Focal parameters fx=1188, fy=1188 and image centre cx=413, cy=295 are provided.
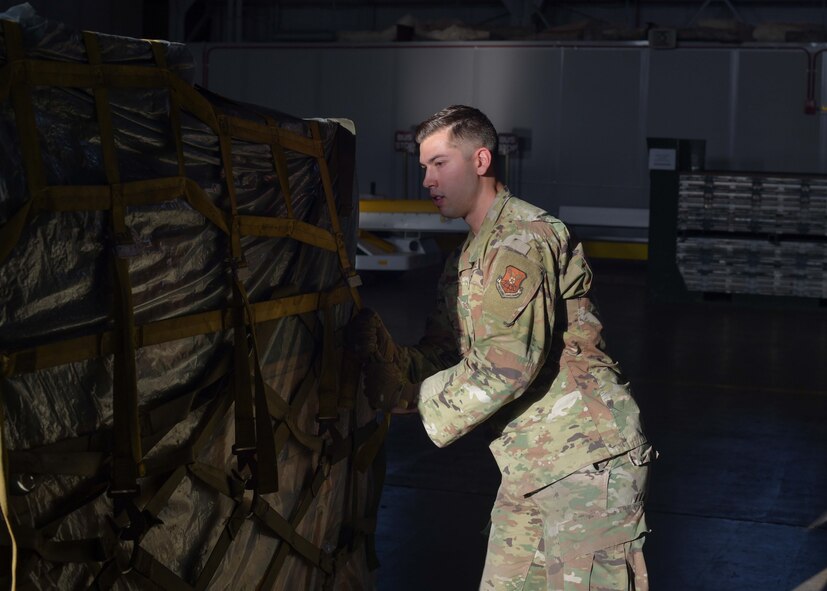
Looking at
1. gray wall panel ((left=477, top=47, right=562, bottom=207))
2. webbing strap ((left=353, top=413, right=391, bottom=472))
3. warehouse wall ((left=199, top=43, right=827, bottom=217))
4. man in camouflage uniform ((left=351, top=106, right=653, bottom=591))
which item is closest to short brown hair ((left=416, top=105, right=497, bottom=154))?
man in camouflage uniform ((left=351, top=106, right=653, bottom=591))

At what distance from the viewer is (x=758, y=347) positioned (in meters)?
11.4

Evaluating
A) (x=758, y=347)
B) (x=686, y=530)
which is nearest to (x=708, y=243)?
(x=758, y=347)

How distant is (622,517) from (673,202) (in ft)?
37.1

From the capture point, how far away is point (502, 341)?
10.3ft

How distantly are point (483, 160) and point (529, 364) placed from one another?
60 cm

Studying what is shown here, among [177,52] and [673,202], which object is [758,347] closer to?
[673,202]

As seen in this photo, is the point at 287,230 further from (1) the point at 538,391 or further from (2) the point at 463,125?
(1) the point at 538,391

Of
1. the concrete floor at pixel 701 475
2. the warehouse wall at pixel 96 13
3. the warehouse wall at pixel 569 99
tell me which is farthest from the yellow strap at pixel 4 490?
the warehouse wall at pixel 96 13

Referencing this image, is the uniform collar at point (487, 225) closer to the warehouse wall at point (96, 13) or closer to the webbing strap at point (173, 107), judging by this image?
the webbing strap at point (173, 107)

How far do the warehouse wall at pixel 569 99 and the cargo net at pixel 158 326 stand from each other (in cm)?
1388

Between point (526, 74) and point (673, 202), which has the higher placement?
point (526, 74)

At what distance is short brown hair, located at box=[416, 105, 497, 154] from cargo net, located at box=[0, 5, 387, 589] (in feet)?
1.28

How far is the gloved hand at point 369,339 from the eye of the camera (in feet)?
11.3

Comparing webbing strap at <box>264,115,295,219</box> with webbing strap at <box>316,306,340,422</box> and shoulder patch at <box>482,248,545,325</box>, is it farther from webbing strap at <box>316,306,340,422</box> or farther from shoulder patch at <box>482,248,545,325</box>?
shoulder patch at <box>482,248,545,325</box>
